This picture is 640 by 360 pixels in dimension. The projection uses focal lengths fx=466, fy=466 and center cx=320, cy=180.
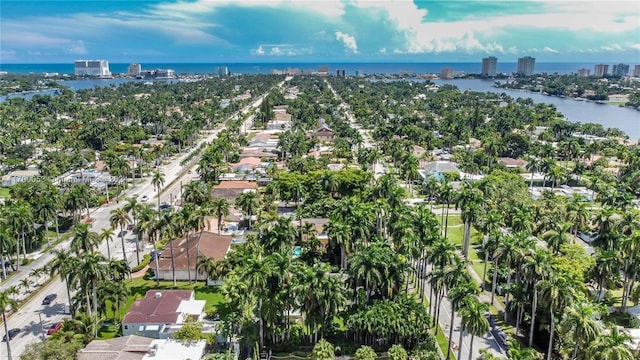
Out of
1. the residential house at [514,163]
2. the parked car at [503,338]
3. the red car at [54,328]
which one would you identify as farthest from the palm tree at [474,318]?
the residential house at [514,163]

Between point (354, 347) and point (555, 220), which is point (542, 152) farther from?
point (354, 347)

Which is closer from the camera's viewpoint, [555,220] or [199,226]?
[199,226]

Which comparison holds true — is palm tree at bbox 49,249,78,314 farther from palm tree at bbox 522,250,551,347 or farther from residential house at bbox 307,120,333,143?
residential house at bbox 307,120,333,143

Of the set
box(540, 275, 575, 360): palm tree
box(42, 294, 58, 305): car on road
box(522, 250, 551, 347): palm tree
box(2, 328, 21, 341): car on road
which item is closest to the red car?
box(2, 328, 21, 341): car on road

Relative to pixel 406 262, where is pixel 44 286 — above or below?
below

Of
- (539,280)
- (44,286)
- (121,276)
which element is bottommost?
(44,286)

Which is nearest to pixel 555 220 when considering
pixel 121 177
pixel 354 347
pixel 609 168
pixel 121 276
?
pixel 354 347
